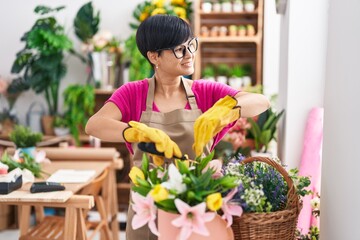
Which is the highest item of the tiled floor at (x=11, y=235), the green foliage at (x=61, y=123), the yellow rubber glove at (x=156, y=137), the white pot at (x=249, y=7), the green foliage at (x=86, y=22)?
the white pot at (x=249, y=7)

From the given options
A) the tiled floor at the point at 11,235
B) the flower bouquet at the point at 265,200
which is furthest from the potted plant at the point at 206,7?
the flower bouquet at the point at 265,200

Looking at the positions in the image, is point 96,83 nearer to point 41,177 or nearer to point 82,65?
point 82,65

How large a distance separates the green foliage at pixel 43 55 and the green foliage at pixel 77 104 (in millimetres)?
200

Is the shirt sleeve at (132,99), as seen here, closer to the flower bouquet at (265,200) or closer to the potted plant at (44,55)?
the flower bouquet at (265,200)

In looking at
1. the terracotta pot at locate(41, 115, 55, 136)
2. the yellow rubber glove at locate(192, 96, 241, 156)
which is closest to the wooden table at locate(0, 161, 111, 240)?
the yellow rubber glove at locate(192, 96, 241, 156)

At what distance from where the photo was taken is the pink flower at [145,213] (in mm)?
1173

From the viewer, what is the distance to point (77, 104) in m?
4.77

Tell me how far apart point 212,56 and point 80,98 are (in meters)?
1.45

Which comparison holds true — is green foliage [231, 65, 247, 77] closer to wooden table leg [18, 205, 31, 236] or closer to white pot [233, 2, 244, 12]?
white pot [233, 2, 244, 12]

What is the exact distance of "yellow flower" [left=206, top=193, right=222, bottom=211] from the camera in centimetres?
111

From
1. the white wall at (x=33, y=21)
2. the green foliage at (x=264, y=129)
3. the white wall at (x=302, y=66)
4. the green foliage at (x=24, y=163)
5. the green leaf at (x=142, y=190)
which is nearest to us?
the green leaf at (x=142, y=190)

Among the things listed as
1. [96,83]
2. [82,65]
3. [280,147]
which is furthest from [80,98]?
[280,147]

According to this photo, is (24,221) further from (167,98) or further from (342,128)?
(342,128)

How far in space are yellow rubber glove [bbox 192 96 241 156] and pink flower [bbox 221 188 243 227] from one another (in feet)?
0.53
